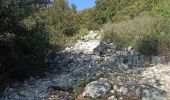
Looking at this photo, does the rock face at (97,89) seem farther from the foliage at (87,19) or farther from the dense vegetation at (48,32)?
the foliage at (87,19)

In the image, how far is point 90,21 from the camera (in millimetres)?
23219

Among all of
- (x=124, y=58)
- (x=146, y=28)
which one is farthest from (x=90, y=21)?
(x=124, y=58)

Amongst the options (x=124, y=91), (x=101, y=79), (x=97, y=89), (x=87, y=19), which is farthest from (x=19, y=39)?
(x=87, y=19)

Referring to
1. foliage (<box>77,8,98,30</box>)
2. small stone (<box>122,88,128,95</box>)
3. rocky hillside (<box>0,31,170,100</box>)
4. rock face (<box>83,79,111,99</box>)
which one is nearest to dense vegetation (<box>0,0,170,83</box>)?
foliage (<box>77,8,98,30</box>)

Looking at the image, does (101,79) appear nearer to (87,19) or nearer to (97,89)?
(97,89)

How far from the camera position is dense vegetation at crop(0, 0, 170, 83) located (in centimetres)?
1214

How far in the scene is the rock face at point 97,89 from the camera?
436 inches

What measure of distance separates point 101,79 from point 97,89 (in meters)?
0.60

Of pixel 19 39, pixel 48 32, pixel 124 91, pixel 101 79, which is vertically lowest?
pixel 124 91

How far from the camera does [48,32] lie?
15086 millimetres

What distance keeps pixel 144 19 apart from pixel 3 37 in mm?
6456

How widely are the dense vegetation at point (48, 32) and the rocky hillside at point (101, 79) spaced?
463 mm

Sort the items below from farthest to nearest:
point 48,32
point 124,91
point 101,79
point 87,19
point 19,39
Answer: point 87,19
point 48,32
point 19,39
point 101,79
point 124,91

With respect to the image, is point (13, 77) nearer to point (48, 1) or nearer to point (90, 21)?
point (48, 1)
